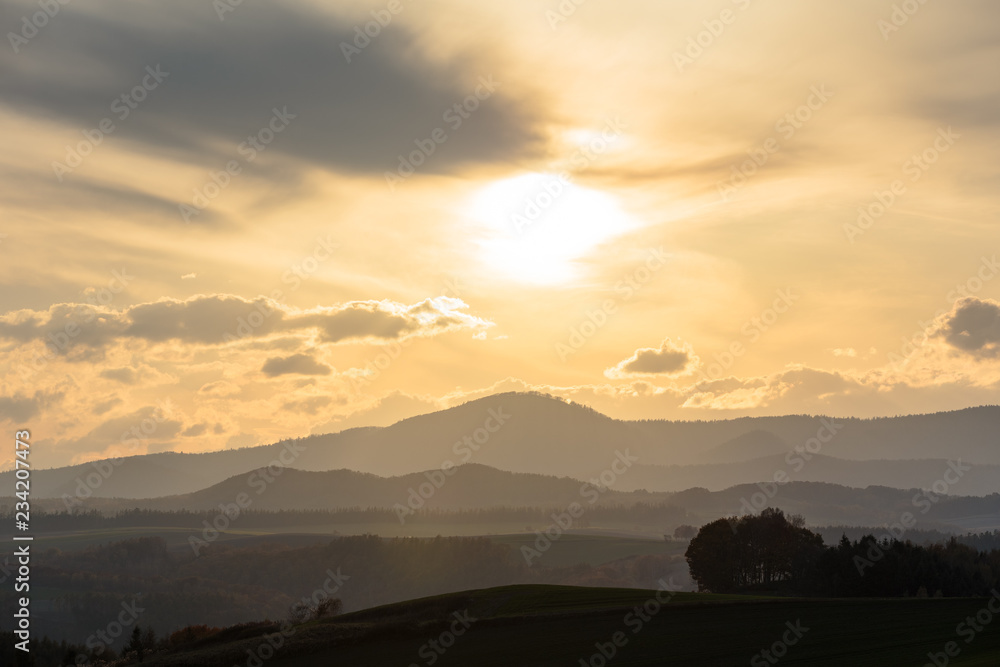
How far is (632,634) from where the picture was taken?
7456 centimetres

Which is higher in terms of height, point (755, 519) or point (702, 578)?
point (755, 519)

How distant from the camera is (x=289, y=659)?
81.8 meters

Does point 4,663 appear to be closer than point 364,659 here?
No

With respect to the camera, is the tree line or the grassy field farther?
the tree line

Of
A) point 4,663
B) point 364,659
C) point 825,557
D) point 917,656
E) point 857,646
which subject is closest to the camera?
point 917,656

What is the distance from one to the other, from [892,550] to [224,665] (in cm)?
8020

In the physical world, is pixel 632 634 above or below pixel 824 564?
below

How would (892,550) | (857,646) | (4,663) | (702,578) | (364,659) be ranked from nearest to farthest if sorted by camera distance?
(857,646)
(364,659)
(892,550)
(4,663)
(702,578)

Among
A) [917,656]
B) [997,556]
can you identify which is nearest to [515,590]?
[917,656]

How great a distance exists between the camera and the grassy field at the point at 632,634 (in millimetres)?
60469

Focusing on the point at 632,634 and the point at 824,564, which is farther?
the point at 824,564

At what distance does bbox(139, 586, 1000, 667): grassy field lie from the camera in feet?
198

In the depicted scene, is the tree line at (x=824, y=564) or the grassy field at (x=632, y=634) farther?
the tree line at (x=824, y=564)

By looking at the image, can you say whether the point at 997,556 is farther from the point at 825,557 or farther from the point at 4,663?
the point at 4,663
